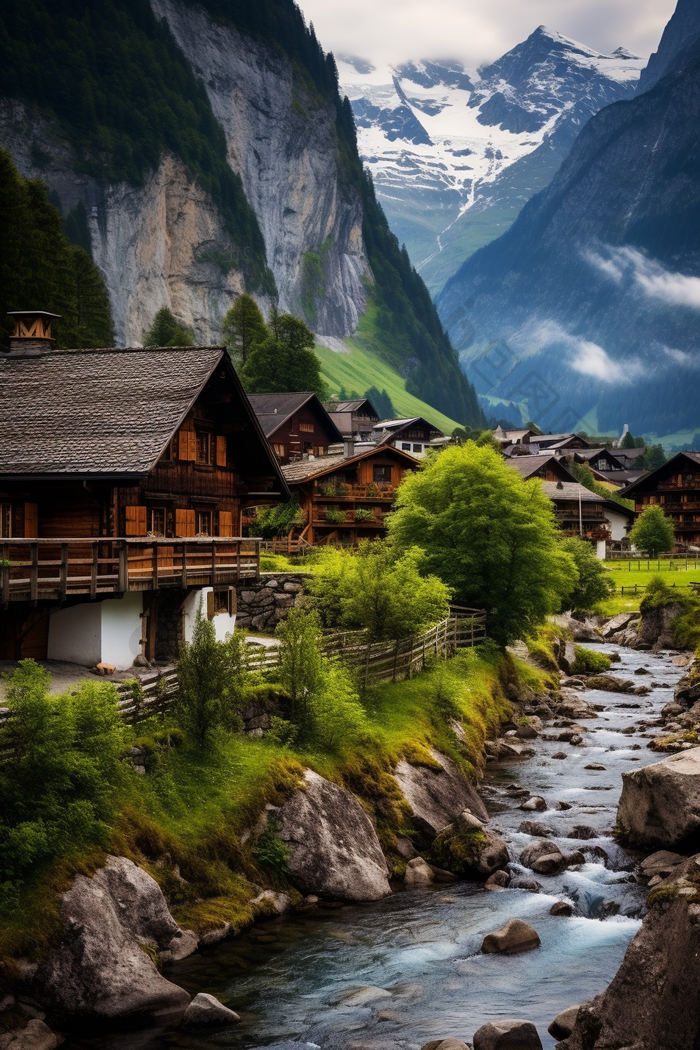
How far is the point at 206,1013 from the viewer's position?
18484 mm

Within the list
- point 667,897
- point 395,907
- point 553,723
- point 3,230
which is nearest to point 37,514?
point 395,907

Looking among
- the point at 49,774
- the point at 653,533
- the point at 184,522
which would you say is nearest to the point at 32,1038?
the point at 49,774

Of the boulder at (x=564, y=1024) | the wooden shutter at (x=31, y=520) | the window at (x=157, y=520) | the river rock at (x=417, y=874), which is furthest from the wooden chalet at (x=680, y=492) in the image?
the boulder at (x=564, y=1024)

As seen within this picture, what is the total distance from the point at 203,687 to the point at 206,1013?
8.61 meters

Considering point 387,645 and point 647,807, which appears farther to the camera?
point 387,645

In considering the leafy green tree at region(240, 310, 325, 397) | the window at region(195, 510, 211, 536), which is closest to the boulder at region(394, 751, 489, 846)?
the window at region(195, 510, 211, 536)

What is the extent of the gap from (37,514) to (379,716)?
1184 cm

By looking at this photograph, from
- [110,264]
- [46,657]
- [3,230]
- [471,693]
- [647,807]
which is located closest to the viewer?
[647,807]

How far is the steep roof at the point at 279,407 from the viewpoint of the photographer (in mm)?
91125

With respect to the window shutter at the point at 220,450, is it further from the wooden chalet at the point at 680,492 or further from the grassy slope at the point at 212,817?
the wooden chalet at the point at 680,492

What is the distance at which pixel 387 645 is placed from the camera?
36844 mm

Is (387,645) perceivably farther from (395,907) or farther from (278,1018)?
(278,1018)

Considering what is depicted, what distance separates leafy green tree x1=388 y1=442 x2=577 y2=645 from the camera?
49500mm

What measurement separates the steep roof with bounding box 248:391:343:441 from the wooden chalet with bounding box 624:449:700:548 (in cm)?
4359
